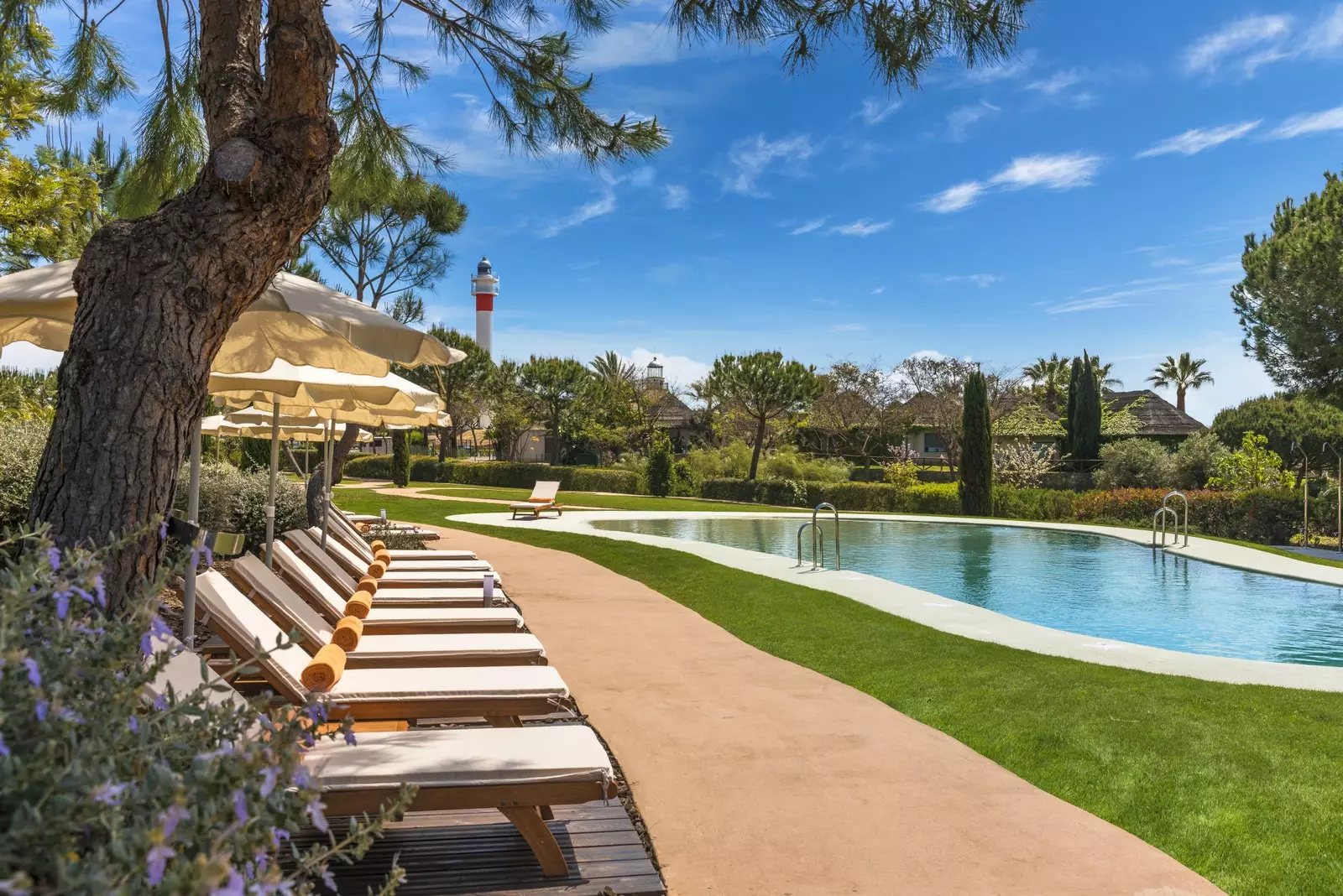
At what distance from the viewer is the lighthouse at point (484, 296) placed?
67500 mm

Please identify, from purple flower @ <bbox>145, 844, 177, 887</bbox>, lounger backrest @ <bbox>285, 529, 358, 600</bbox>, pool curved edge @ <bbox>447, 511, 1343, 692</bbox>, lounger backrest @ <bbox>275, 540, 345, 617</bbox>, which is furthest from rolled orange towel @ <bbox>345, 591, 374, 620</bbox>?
pool curved edge @ <bbox>447, 511, 1343, 692</bbox>

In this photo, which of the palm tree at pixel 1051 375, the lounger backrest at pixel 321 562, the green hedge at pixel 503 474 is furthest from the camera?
the palm tree at pixel 1051 375

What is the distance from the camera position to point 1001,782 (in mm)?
4215

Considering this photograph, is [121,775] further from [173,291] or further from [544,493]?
[544,493]

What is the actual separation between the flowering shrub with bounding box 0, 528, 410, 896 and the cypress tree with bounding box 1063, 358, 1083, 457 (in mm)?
38831

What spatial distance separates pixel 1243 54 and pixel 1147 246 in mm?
19248

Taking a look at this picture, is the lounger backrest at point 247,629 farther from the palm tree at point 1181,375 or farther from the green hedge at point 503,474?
the palm tree at point 1181,375

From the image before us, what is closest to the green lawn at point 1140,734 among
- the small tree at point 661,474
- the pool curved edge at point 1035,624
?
the pool curved edge at point 1035,624

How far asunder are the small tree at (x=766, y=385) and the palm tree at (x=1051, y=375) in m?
19.3

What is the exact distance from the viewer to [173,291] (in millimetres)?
2787

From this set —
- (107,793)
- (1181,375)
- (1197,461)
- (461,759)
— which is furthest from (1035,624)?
(1181,375)

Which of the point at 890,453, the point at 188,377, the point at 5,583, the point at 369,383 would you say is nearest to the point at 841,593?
the point at 369,383

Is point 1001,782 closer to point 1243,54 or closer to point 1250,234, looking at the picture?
point 1243,54

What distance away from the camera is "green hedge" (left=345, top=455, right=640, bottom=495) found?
3200 cm
